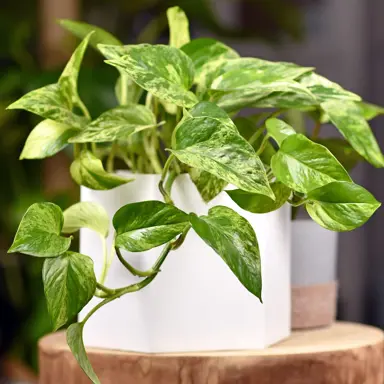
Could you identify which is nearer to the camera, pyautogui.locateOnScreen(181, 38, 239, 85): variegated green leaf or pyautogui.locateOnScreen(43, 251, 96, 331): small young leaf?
pyautogui.locateOnScreen(43, 251, 96, 331): small young leaf

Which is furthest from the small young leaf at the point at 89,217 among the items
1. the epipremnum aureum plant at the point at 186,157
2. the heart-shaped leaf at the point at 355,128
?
the heart-shaped leaf at the point at 355,128

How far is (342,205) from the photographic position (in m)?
0.50

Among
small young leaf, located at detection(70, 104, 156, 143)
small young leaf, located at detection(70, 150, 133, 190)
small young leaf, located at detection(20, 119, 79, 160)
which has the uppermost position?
small young leaf, located at detection(70, 104, 156, 143)

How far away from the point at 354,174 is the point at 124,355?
1020mm

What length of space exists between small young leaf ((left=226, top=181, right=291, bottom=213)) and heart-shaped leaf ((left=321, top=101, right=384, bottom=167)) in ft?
0.31

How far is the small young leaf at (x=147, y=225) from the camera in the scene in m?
0.48

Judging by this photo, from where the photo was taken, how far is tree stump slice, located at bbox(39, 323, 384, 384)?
20.3 inches

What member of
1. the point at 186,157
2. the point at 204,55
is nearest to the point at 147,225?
the point at 186,157

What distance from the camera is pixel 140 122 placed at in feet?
1.80

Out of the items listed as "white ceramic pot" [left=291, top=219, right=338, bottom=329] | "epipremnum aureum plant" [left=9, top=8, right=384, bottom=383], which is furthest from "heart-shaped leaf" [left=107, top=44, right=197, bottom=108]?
"white ceramic pot" [left=291, top=219, right=338, bottom=329]

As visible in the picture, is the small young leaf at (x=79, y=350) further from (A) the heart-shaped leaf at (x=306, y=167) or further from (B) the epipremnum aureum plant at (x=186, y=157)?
(A) the heart-shaped leaf at (x=306, y=167)

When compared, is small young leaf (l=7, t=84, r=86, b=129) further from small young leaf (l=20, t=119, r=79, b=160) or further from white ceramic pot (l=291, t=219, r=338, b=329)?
white ceramic pot (l=291, t=219, r=338, b=329)

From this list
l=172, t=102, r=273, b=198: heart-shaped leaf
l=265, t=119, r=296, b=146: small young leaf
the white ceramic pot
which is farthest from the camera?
the white ceramic pot

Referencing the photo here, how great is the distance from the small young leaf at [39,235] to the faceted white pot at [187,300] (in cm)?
8
